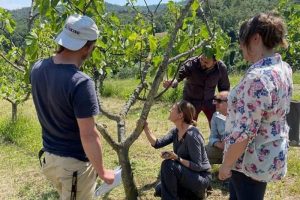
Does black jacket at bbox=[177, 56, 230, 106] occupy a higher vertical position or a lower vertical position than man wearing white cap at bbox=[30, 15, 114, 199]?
lower

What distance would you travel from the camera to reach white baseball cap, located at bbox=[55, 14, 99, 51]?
233cm

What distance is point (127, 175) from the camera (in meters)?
3.82

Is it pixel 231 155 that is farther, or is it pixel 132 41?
pixel 132 41

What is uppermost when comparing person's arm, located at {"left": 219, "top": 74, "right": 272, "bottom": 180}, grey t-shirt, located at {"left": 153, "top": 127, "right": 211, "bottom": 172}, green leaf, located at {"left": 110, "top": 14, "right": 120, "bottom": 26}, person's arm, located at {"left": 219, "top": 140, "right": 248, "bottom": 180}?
green leaf, located at {"left": 110, "top": 14, "right": 120, "bottom": 26}

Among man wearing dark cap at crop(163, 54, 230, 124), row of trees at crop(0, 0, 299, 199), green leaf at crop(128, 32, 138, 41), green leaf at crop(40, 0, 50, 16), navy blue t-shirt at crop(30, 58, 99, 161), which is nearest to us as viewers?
navy blue t-shirt at crop(30, 58, 99, 161)

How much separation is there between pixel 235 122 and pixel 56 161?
42.5 inches

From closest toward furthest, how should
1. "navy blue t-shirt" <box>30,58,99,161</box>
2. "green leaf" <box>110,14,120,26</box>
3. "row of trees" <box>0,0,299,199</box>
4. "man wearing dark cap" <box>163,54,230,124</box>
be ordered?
"navy blue t-shirt" <box>30,58,99,161</box> → "row of trees" <box>0,0,299,199</box> → "green leaf" <box>110,14,120,26</box> → "man wearing dark cap" <box>163,54,230,124</box>

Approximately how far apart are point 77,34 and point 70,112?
0.43 metres

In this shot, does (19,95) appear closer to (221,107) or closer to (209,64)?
(209,64)

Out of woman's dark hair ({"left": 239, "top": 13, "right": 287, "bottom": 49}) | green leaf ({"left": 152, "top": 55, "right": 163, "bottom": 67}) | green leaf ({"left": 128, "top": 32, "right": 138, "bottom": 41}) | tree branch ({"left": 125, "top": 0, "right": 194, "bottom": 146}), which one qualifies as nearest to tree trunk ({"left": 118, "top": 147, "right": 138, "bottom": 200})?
tree branch ({"left": 125, "top": 0, "right": 194, "bottom": 146})

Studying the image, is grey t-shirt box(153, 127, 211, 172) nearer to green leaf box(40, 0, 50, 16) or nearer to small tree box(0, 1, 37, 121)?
small tree box(0, 1, 37, 121)

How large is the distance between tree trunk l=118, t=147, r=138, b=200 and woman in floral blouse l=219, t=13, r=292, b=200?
1541mm

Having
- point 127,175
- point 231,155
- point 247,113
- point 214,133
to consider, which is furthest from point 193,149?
point 247,113

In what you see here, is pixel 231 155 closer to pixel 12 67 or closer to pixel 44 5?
pixel 44 5
